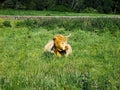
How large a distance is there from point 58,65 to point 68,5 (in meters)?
44.0

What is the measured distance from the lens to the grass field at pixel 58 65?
621 cm

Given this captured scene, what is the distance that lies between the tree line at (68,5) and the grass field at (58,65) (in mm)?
28330

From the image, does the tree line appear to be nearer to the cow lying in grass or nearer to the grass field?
the grass field

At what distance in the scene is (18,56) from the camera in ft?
34.0

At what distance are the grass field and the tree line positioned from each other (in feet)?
92.9

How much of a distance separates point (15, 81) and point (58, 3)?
151 feet

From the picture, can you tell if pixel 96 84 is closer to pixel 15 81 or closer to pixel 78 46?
pixel 15 81

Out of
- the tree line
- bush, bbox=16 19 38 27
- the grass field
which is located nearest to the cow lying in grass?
the grass field

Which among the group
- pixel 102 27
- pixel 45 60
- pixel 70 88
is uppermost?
pixel 70 88

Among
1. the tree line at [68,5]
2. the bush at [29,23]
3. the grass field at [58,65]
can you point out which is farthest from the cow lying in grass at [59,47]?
the tree line at [68,5]

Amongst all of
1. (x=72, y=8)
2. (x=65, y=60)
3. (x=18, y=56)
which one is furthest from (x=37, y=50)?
(x=72, y=8)

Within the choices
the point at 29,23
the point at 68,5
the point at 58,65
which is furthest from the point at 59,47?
the point at 68,5

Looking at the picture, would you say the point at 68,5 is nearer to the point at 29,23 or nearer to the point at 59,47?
the point at 29,23

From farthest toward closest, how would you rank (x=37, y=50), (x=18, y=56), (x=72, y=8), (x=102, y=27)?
(x=72, y=8)
(x=102, y=27)
(x=37, y=50)
(x=18, y=56)
